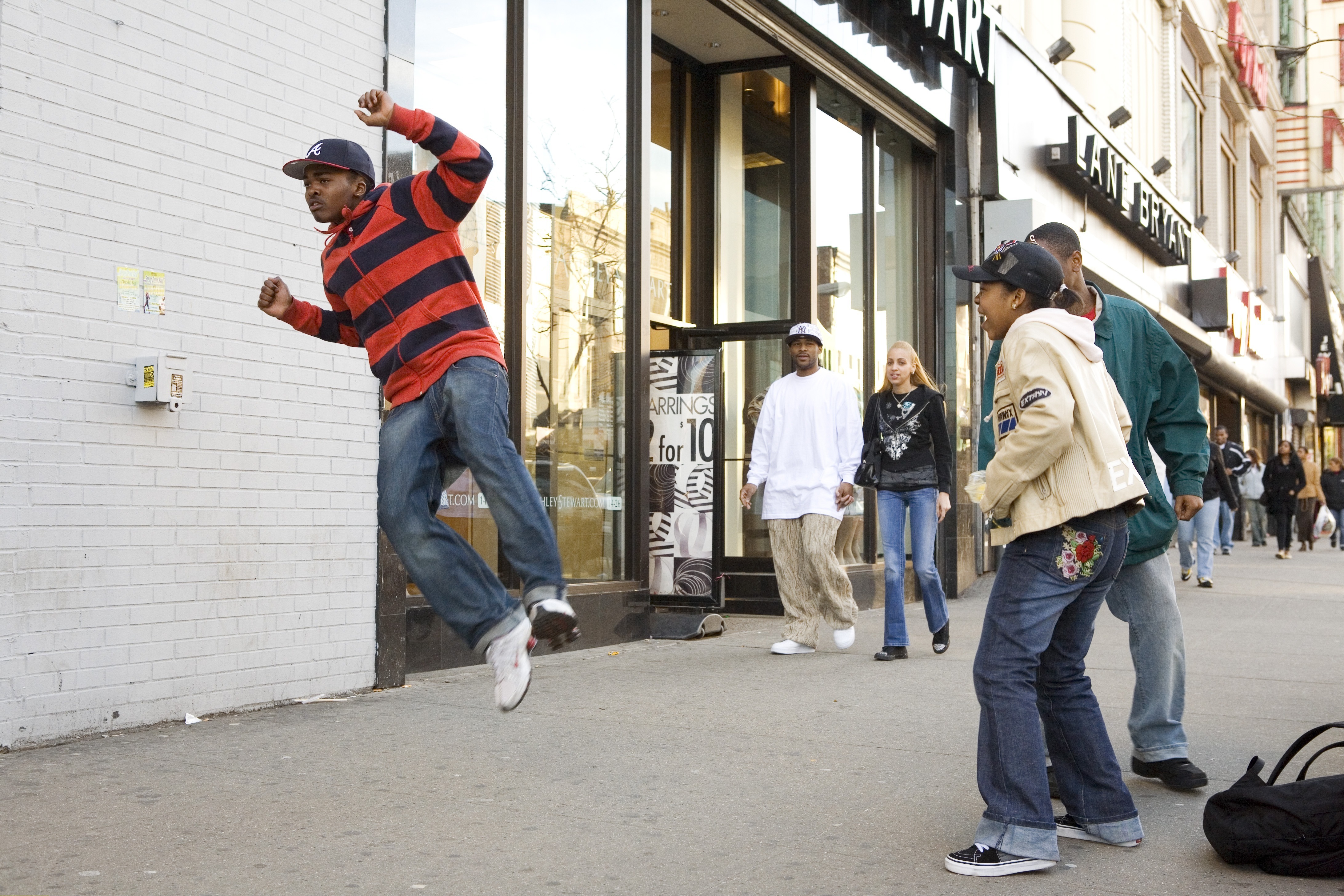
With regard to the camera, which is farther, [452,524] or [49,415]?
[452,524]

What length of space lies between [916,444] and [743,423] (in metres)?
3.92

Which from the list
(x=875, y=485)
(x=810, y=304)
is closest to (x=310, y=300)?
(x=875, y=485)

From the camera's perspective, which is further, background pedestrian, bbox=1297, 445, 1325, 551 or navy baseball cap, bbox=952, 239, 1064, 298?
background pedestrian, bbox=1297, 445, 1325, 551

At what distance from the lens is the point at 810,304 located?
39.8ft

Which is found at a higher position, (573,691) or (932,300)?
(932,300)

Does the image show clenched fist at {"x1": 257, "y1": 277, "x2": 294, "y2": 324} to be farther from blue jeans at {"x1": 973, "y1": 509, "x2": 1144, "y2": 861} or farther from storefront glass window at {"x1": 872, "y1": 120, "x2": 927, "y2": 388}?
storefront glass window at {"x1": 872, "y1": 120, "x2": 927, "y2": 388}

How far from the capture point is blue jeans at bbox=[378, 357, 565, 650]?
402cm

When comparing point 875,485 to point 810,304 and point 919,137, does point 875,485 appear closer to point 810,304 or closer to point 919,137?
point 810,304

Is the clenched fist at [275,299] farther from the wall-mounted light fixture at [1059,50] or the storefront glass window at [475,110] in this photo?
the wall-mounted light fixture at [1059,50]

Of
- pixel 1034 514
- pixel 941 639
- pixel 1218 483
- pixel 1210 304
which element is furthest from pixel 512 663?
pixel 1210 304

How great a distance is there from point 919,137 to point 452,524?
8437mm

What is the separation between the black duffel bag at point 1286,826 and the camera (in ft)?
11.8

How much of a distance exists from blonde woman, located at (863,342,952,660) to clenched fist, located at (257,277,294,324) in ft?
15.3

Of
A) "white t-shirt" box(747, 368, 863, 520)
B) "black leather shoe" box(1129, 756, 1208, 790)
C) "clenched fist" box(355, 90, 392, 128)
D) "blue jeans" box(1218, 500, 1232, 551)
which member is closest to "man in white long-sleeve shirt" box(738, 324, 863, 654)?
"white t-shirt" box(747, 368, 863, 520)
